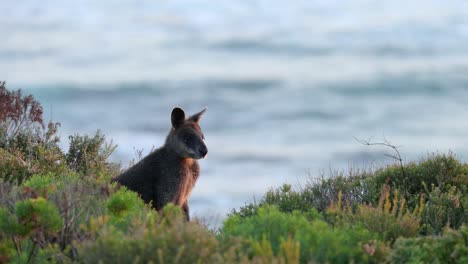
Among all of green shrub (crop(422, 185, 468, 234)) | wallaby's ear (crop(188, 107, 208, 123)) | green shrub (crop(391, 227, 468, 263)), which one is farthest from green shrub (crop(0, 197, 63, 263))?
green shrub (crop(422, 185, 468, 234))

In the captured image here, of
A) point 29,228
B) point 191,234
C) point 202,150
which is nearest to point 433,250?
point 191,234

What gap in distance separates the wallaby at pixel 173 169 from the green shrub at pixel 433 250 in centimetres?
667

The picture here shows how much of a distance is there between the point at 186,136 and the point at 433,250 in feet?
23.3

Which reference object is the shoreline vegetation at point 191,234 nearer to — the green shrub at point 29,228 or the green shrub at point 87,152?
the green shrub at point 29,228

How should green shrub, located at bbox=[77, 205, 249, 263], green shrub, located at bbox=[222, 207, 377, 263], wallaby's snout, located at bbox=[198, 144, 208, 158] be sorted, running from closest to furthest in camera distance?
green shrub, located at bbox=[77, 205, 249, 263] → green shrub, located at bbox=[222, 207, 377, 263] → wallaby's snout, located at bbox=[198, 144, 208, 158]

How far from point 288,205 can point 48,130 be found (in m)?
8.85

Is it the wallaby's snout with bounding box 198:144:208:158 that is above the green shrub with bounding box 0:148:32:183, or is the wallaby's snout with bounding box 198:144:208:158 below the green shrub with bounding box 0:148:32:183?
below

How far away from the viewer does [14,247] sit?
33.3 feet

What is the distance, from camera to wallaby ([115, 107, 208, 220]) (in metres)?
15.4

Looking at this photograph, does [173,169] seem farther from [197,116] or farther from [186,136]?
[197,116]

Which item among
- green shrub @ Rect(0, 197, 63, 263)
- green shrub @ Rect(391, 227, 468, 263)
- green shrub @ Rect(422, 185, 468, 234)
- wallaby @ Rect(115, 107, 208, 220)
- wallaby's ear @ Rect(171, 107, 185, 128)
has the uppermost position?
wallaby's ear @ Rect(171, 107, 185, 128)

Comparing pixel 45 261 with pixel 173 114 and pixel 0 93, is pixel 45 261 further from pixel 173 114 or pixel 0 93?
pixel 0 93

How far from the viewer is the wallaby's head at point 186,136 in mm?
15391

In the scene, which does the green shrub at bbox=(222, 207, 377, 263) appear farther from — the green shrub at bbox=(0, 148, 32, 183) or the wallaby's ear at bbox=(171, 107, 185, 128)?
the green shrub at bbox=(0, 148, 32, 183)
